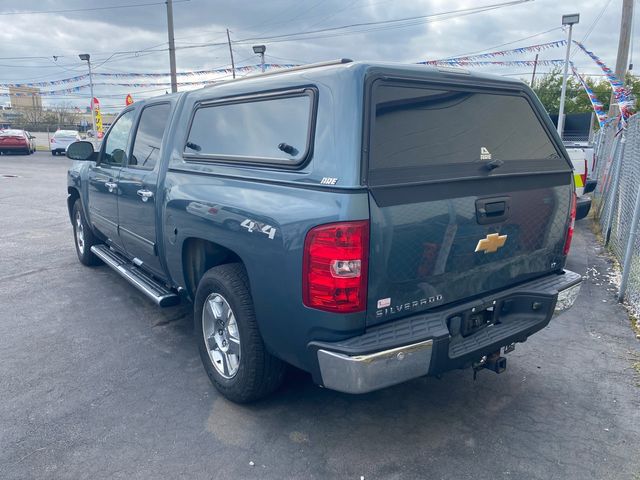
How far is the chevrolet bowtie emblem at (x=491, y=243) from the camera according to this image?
2.88m

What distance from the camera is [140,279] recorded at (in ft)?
15.1

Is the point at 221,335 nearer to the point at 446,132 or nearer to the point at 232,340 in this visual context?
the point at 232,340

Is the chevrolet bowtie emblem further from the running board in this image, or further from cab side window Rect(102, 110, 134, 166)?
cab side window Rect(102, 110, 134, 166)

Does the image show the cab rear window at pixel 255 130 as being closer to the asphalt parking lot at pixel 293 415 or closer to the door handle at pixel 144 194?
the door handle at pixel 144 194

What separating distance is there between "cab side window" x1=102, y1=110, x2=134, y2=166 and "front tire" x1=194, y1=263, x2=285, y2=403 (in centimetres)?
217

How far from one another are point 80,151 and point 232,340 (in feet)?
10.7

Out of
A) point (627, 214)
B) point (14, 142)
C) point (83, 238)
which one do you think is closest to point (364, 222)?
point (83, 238)

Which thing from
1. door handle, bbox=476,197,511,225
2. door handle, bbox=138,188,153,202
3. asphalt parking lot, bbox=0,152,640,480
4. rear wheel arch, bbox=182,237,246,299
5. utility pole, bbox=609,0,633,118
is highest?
utility pole, bbox=609,0,633,118

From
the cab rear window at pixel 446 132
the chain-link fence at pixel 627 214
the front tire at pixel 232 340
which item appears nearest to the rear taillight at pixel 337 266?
the cab rear window at pixel 446 132

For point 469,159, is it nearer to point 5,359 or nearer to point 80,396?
point 80,396

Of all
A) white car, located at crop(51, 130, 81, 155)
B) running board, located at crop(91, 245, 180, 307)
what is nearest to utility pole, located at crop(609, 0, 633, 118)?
running board, located at crop(91, 245, 180, 307)

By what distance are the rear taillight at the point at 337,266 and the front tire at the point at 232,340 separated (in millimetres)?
659

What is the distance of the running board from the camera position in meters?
4.04

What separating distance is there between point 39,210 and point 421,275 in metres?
10.4
